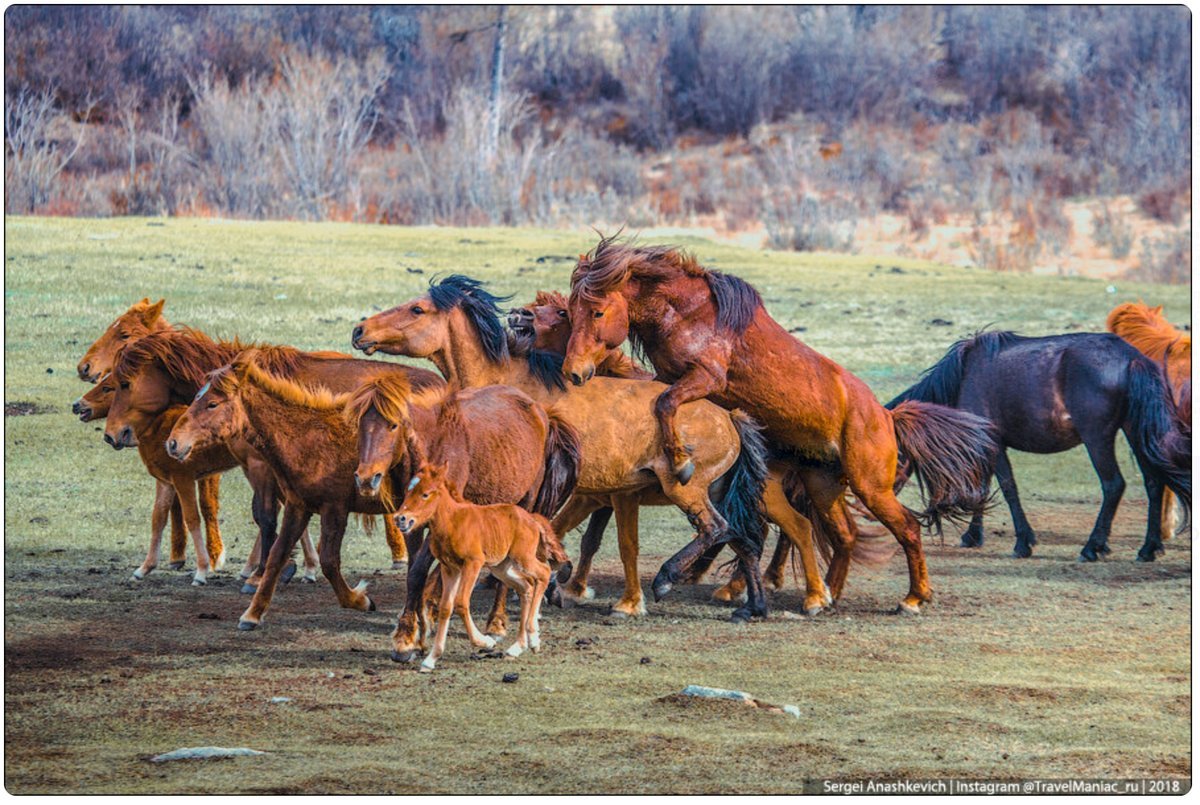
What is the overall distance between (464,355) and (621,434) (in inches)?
44.5

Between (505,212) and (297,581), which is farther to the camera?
(505,212)

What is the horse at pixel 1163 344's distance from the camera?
1181cm

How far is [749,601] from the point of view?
9.18 metres

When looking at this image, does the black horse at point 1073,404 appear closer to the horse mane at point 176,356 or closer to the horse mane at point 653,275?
the horse mane at point 653,275

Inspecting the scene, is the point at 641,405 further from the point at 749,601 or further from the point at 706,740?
the point at 706,740

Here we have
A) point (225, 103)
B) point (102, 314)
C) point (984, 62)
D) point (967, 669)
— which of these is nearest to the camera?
point (967, 669)

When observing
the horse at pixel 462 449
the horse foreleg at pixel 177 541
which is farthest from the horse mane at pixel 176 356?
the horse at pixel 462 449

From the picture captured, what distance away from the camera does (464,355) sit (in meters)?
9.52

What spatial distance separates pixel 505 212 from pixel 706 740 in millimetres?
21104

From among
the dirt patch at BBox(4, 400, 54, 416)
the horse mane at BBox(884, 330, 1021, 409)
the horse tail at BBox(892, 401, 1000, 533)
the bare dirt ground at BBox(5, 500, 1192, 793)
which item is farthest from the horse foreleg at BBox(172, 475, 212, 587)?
the horse mane at BBox(884, 330, 1021, 409)

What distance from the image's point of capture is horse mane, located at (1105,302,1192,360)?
12.3 metres

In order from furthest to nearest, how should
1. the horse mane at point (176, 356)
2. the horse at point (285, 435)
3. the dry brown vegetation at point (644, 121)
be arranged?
the dry brown vegetation at point (644, 121) < the horse mane at point (176, 356) < the horse at point (285, 435)

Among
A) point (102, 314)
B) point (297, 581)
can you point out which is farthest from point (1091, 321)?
point (297, 581)

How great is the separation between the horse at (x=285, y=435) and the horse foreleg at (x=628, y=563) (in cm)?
110
